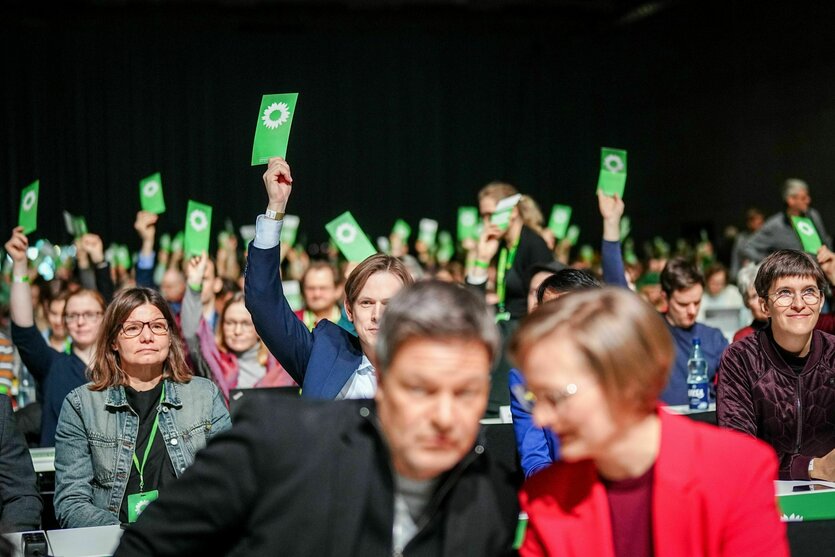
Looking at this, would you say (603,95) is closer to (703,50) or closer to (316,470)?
(703,50)

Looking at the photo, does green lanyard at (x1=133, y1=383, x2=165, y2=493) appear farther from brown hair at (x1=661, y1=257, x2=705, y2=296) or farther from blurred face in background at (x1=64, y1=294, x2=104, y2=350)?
brown hair at (x1=661, y1=257, x2=705, y2=296)

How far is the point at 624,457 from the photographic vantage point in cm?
153

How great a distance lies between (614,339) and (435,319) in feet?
0.89

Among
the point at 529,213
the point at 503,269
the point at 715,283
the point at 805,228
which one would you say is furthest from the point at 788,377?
the point at 715,283

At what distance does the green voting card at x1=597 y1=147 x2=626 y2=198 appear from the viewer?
4911mm

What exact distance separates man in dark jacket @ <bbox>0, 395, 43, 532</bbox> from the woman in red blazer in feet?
5.28

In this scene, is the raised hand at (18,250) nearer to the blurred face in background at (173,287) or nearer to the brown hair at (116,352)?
the brown hair at (116,352)

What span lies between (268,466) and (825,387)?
81.6 inches

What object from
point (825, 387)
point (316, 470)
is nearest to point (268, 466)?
point (316, 470)

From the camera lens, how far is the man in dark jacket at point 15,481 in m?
2.58

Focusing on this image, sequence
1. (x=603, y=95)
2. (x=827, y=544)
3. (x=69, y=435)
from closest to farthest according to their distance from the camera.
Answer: (x=827, y=544)
(x=69, y=435)
(x=603, y=95)

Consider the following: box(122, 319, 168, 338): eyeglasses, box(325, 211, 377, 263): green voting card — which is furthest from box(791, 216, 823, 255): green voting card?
box(122, 319, 168, 338): eyeglasses

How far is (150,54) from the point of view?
16500 mm

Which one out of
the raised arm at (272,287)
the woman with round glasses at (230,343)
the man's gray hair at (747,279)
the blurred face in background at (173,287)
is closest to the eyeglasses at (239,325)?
the woman with round glasses at (230,343)
